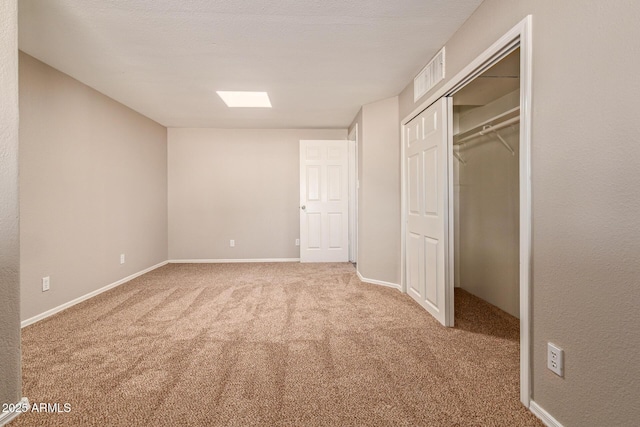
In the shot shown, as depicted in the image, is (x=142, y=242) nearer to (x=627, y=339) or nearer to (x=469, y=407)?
(x=469, y=407)

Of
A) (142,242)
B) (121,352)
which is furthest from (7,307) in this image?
(142,242)

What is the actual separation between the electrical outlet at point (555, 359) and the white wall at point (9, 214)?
256 centimetres

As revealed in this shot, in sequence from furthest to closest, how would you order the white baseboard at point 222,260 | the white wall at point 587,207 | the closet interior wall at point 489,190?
the white baseboard at point 222,260 < the closet interior wall at point 489,190 < the white wall at point 587,207

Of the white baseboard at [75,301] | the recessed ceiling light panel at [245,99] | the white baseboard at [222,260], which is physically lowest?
the white baseboard at [75,301]

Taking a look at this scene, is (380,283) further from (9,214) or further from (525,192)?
(9,214)

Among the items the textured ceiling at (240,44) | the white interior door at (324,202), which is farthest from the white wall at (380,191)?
the white interior door at (324,202)

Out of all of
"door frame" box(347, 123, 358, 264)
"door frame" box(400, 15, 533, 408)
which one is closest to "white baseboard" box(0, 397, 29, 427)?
"door frame" box(400, 15, 533, 408)

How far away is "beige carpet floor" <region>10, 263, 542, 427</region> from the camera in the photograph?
4.99 ft

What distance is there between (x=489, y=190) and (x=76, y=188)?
4.38 metres

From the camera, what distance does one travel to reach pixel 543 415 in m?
1.47

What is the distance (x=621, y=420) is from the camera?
3.71 feet

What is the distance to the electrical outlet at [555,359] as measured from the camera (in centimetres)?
138

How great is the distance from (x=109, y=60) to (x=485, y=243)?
4.10 meters

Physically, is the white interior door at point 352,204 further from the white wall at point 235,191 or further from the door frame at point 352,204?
the white wall at point 235,191
